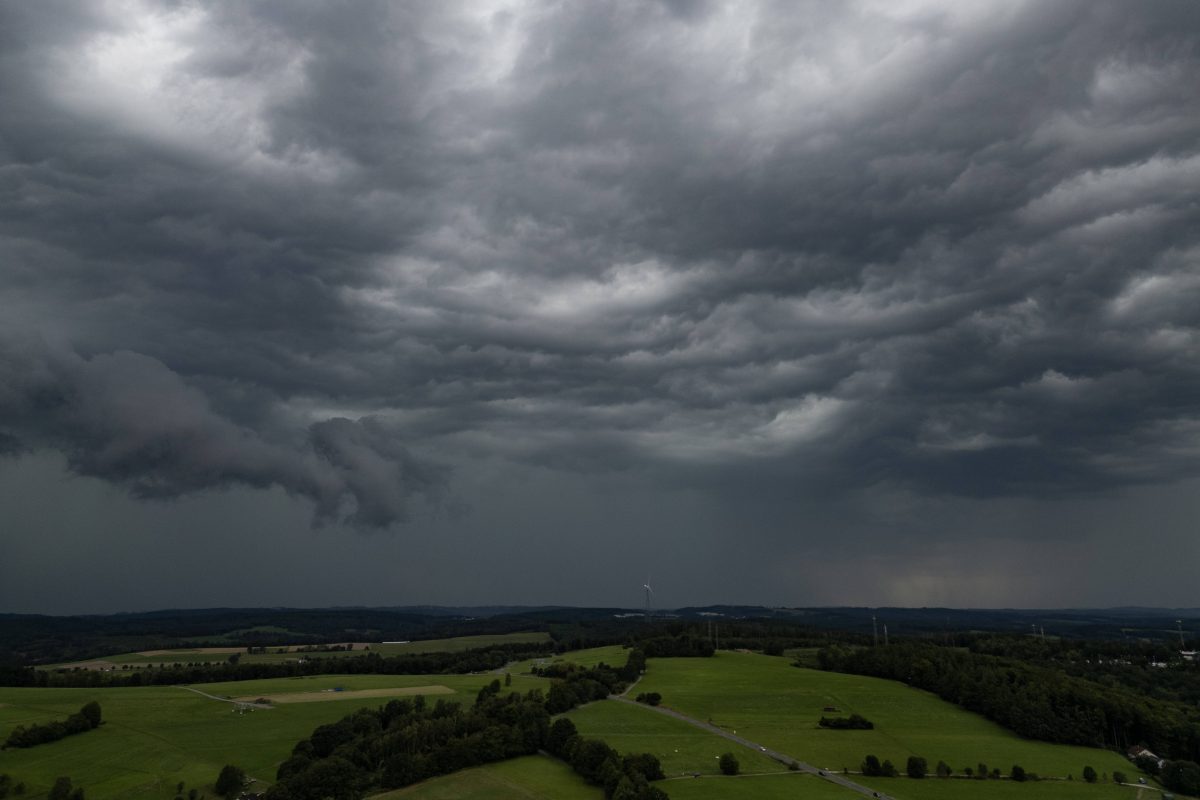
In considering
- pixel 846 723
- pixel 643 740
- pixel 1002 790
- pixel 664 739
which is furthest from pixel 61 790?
pixel 1002 790

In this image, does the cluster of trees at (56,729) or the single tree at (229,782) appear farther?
the cluster of trees at (56,729)

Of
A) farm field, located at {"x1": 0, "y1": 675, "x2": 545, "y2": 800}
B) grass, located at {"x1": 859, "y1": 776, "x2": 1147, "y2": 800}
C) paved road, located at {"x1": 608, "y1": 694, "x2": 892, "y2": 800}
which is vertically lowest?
grass, located at {"x1": 859, "y1": 776, "x2": 1147, "y2": 800}

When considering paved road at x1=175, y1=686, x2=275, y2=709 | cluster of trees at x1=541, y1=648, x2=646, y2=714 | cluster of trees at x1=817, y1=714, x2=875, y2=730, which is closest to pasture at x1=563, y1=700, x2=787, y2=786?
cluster of trees at x1=541, y1=648, x2=646, y2=714

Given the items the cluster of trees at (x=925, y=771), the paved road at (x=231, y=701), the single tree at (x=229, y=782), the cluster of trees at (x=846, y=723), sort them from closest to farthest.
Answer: the single tree at (x=229, y=782) → the cluster of trees at (x=925, y=771) → the cluster of trees at (x=846, y=723) → the paved road at (x=231, y=701)

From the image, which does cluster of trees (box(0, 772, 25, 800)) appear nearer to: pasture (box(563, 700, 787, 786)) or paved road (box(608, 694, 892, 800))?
pasture (box(563, 700, 787, 786))

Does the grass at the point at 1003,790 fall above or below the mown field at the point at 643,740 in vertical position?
below

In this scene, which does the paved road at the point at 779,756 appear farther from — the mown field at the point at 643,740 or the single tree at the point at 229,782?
the single tree at the point at 229,782

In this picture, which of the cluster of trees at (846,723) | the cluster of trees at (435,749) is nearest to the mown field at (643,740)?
the cluster of trees at (846,723)
